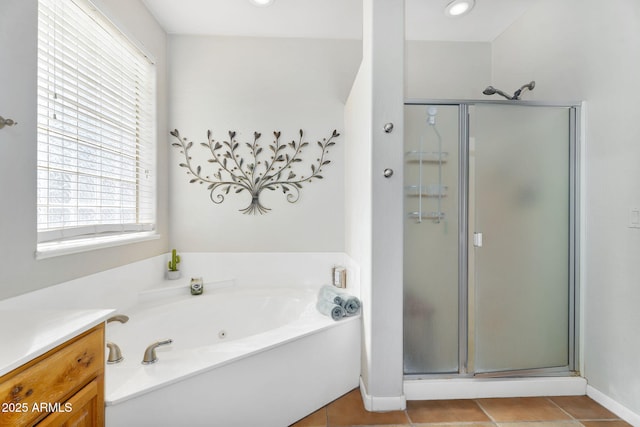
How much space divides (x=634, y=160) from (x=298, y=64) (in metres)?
2.38

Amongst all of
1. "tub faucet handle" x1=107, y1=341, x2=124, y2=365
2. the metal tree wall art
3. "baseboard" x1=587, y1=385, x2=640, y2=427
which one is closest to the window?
the metal tree wall art

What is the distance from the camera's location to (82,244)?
64.3 inches

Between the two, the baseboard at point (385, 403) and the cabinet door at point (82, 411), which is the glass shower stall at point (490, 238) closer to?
the baseboard at point (385, 403)

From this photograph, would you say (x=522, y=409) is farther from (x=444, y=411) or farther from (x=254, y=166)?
(x=254, y=166)

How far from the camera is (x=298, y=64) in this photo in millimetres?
2691

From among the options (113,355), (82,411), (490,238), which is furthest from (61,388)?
(490,238)

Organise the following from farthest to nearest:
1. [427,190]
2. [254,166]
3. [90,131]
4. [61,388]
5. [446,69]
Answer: [446,69], [254,166], [427,190], [90,131], [61,388]

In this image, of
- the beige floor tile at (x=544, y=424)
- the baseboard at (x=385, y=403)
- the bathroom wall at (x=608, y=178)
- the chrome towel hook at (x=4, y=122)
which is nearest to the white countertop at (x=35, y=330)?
the chrome towel hook at (x=4, y=122)

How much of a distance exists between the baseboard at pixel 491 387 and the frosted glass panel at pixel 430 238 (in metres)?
0.08

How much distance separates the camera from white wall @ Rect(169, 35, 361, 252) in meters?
2.64

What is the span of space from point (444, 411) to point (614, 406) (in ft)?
3.06

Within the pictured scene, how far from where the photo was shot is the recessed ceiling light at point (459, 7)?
7.36ft

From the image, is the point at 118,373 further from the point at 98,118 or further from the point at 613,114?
the point at 613,114

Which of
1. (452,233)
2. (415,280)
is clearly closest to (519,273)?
(452,233)
